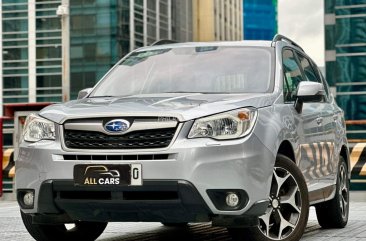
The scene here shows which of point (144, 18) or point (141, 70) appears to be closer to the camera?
point (141, 70)

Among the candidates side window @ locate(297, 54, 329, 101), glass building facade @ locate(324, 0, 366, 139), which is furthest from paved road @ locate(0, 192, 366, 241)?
glass building facade @ locate(324, 0, 366, 139)

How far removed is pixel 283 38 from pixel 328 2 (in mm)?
56670

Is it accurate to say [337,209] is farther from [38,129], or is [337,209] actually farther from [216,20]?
[216,20]

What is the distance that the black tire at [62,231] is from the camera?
6.73 meters

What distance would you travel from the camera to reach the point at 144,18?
7838 centimetres

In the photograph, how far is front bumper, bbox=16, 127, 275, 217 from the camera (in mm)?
5664

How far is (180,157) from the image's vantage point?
5660 mm

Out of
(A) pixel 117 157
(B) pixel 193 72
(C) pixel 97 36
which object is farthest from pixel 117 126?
(C) pixel 97 36

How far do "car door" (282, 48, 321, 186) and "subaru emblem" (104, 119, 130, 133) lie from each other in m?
1.59

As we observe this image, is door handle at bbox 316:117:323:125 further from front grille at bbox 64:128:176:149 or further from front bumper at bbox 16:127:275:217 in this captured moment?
front grille at bbox 64:128:176:149

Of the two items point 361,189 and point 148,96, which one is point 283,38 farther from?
point 361,189

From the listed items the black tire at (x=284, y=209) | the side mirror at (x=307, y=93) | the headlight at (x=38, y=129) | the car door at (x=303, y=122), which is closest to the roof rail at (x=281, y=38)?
the car door at (x=303, y=122)

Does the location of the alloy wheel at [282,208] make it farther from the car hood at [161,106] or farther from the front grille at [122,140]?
the front grille at [122,140]

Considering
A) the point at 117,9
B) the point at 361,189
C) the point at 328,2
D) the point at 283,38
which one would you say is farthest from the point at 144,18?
the point at 283,38
